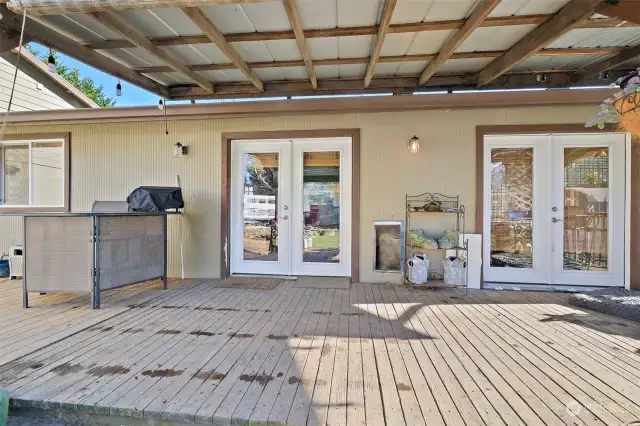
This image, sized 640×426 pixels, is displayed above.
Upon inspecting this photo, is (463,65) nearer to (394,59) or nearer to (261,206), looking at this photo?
(394,59)

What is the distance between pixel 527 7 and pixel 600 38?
50.3 inches

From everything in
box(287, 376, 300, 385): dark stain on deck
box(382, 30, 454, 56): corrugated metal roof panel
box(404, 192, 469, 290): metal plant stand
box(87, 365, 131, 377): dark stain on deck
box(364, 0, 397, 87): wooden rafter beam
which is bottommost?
box(87, 365, 131, 377): dark stain on deck

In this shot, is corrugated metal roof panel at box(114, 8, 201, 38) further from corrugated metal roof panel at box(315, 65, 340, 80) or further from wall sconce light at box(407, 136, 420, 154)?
wall sconce light at box(407, 136, 420, 154)

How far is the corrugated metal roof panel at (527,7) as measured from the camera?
8.87 feet

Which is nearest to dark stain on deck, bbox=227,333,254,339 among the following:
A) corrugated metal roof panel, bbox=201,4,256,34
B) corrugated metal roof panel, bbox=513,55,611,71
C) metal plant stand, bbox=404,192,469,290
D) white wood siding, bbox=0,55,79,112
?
metal plant stand, bbox=404,192,469,290

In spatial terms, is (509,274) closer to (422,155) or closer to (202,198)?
(422,155)

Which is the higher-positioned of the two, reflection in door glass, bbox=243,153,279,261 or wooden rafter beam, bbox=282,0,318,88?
wooden rafter beam, bbox=282,0,318,88

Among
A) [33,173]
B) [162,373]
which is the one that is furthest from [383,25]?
[33,173]

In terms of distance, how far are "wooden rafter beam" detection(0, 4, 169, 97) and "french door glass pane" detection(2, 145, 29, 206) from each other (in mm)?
2989

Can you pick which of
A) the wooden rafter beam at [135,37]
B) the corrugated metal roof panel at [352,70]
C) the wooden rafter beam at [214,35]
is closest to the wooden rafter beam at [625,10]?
the corrugated metal roof panel at [352,70]

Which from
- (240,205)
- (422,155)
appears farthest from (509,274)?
(240,205)

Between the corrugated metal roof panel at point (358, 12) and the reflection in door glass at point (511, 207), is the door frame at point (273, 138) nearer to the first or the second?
the corrugated metal roof panel at point (358, 12)

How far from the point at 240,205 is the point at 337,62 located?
2.58 metres

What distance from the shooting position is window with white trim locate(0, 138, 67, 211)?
5383mm
